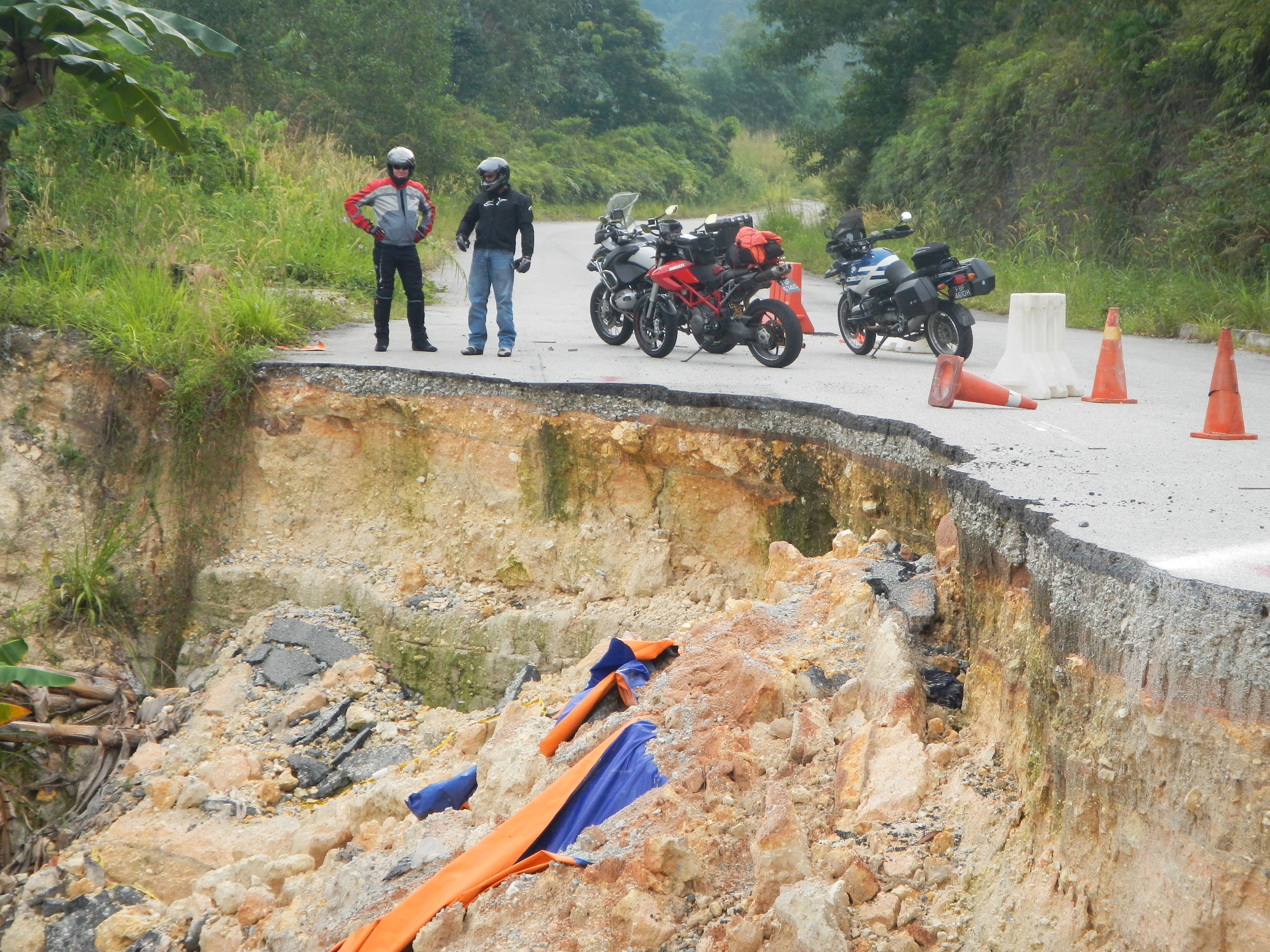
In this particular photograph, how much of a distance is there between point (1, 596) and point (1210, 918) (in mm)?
7896

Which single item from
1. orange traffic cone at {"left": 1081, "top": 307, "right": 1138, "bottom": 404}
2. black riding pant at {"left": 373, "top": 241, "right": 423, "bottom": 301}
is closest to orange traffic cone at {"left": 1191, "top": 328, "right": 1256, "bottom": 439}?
orange traffic cone at {"left": 1081, "top": 307, "right": 1138, "bottom": 404}

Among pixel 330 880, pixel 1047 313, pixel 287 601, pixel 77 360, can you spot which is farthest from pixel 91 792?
pixel 1047 313

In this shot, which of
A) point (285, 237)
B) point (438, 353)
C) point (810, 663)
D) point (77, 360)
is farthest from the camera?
point (285, 237)

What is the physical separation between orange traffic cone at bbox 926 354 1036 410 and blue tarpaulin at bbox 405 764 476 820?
12.7ft

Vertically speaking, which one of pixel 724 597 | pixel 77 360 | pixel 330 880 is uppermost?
pixel 77 360

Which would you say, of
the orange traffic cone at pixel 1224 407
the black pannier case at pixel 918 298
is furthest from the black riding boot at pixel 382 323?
the orange traffic cone at pixel 1224 407

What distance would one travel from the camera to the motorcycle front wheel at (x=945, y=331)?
9.97 meters

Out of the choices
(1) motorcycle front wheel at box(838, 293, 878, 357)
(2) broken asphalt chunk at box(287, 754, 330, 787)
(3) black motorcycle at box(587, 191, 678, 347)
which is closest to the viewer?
(2) broken asphalt chunk at box(287, 754, 330, 787)

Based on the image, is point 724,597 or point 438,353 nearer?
point 724,597

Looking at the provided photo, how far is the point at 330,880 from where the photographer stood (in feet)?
14.4

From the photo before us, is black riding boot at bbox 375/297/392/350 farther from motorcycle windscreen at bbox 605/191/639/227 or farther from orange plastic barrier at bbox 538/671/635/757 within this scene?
orange plastic barrier at bbox 538/671/635/757

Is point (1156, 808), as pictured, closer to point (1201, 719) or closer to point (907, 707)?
point (1201, 719)

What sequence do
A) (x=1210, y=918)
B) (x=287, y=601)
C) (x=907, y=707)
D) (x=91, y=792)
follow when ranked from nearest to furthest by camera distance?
(x=1210, y=918), (x=907, y=707), (x=91, y=792), (x=287, y=601)

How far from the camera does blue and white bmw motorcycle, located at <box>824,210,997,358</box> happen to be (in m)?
9.88
